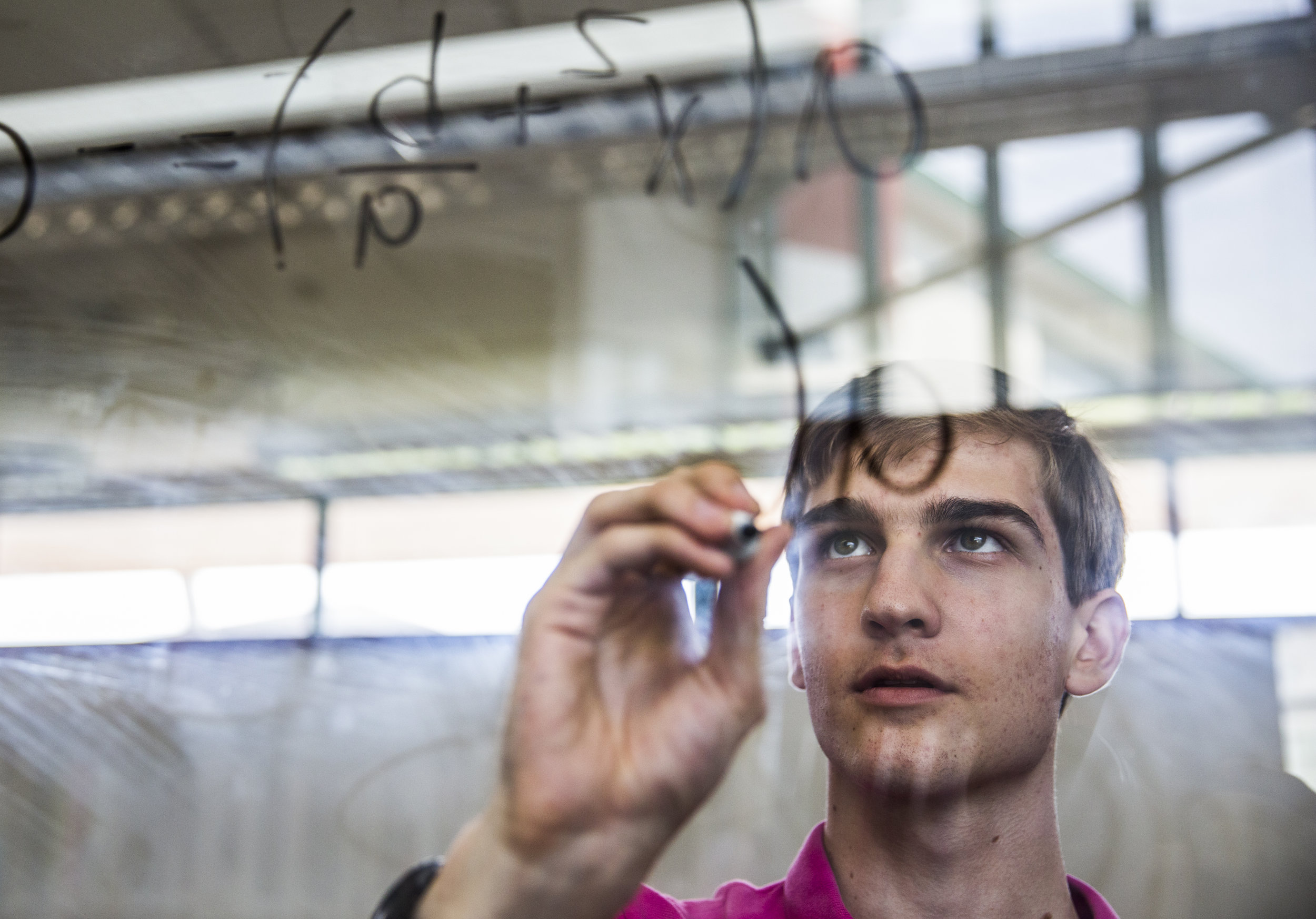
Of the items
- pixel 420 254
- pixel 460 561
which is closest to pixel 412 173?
pixel 420 254

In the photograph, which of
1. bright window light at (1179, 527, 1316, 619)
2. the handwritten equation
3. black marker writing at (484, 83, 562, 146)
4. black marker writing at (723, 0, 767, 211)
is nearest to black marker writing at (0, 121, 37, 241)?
the handwritten equation

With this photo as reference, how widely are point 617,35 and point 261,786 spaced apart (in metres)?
0.41

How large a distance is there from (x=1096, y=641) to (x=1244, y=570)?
3.1 inches

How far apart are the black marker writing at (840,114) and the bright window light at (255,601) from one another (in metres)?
0.32

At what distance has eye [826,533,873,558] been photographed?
14.7 inches

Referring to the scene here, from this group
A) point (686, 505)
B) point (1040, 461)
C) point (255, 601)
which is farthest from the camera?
point (255, 601)

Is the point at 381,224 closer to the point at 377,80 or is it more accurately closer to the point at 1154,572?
the point at 377,80

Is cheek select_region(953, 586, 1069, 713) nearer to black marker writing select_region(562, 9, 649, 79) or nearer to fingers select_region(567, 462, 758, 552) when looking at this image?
fingers select_region(567, 462, 758, 552)

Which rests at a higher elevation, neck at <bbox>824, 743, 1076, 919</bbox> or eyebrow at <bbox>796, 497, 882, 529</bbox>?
eyebrow at <bbox>796, 497, 882, 529</bbox>

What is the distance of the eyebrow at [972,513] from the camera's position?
0.37 meters

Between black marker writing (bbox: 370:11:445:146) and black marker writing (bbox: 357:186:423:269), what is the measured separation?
26 mm

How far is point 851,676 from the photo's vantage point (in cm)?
36

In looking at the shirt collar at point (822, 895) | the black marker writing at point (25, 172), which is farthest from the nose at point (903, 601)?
the black marker writing at point (25, 172)

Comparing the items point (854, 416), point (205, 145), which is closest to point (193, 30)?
point (205, 145)
